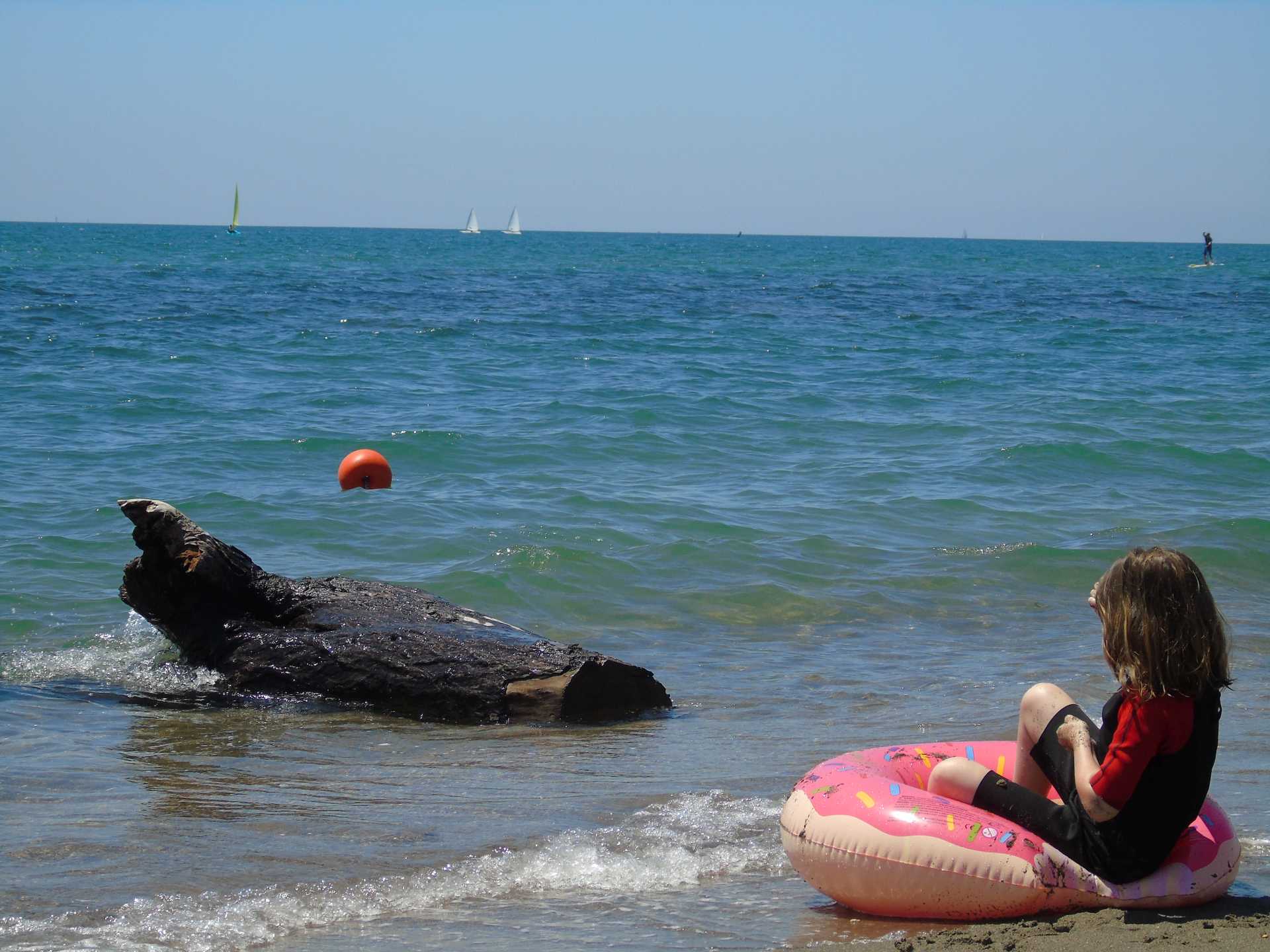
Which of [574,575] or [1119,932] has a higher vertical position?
[1119,932]

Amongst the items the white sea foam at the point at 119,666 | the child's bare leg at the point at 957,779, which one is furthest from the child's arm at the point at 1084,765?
the white sea foam at the point at 119,666

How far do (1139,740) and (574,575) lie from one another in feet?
19.7

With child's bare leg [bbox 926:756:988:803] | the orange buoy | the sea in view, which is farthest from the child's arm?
the orange buoy

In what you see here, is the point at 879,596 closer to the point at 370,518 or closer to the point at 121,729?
the point at 370,518

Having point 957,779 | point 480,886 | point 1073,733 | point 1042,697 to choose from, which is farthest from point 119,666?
point 1073,733

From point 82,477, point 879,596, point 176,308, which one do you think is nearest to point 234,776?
point 879,596

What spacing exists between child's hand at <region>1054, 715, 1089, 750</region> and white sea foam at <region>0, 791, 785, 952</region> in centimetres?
109

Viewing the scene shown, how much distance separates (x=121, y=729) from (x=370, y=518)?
5.00 m

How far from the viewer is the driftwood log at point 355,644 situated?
6195 millimetres

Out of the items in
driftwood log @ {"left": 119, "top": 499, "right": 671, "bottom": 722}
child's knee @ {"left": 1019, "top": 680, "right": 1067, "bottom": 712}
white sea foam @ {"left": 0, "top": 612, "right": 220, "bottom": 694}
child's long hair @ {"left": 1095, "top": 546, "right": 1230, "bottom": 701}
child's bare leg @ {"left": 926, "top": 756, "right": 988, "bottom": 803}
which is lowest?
white sea foam @ {"left": 0, "top": 612, "right": 220, "bottom": 694}

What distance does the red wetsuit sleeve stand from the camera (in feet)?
12.1

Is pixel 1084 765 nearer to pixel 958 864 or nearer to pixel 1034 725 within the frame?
pixel 1034 725

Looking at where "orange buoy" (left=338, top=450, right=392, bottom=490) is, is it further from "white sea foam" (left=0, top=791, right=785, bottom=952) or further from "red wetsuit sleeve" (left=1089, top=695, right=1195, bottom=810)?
"red wetsuit sleeve" (left=1089, top=695, right=1195, bottom=810)

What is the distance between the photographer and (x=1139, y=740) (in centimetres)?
371
